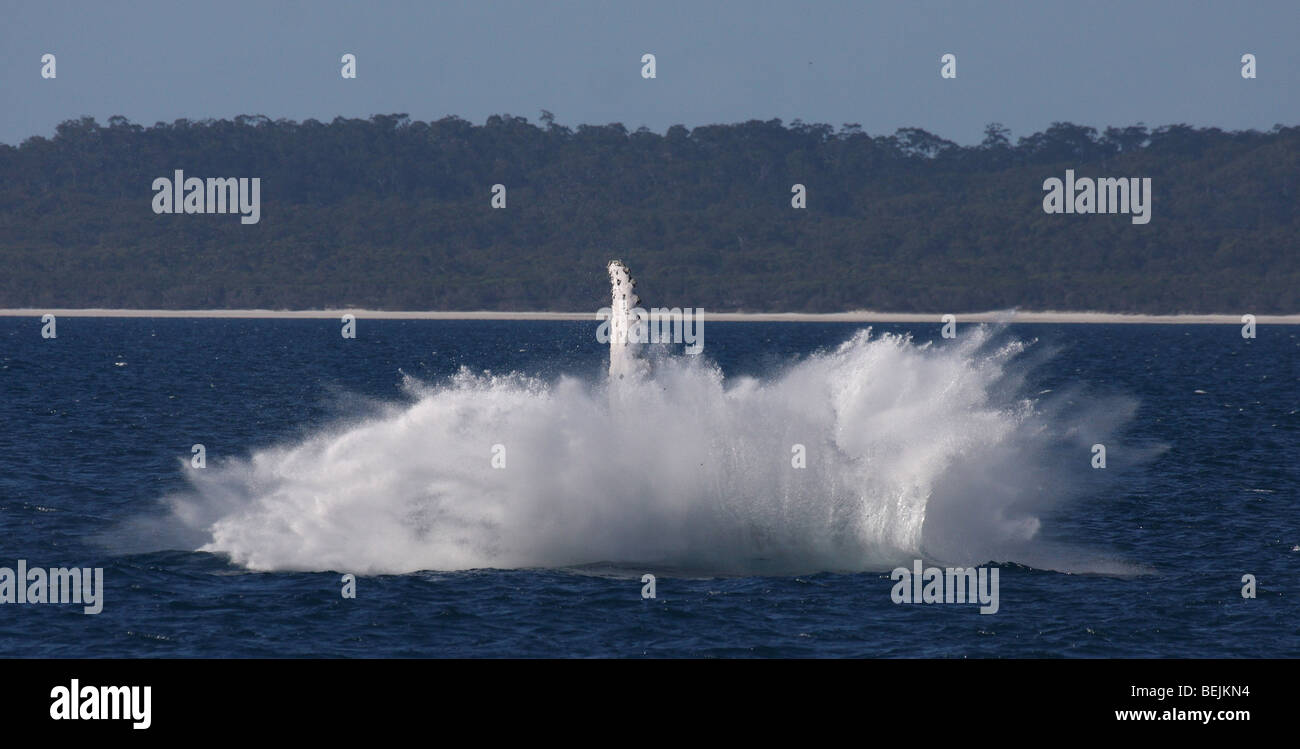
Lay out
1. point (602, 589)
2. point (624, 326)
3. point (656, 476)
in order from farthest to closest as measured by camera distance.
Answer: point (656, 476)
point (624, 326)
point (602, 589)

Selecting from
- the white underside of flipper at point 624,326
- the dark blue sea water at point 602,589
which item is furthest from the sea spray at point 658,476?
the white underside of flipper at point 624,326

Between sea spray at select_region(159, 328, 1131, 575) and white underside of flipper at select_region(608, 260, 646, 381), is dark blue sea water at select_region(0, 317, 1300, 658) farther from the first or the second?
white underside of flipper at select_region(608, 260, 646, 381)

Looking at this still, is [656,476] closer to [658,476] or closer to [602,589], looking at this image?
[658,476]

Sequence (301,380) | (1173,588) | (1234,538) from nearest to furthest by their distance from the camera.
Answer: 1. (1173,588)
2. (1234,538)
3. (301,380)

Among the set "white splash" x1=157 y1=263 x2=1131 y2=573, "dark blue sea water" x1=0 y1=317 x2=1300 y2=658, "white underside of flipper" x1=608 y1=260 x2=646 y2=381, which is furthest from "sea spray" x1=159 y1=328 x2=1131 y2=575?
"white underside of flipper" x1=608 y1=260 x2=646 y2=381

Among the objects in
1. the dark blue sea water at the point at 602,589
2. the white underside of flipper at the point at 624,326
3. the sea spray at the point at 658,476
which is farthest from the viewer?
the sea spray at the point at 658,476

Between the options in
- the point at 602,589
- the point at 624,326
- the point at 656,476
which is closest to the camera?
the point at 602,589

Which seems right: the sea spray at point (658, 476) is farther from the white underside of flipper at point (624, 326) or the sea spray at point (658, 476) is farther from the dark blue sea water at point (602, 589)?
the white underside of flipper at point (624, 326)

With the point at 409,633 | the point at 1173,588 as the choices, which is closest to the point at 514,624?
the point at 409,633

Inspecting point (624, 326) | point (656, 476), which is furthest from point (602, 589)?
point (624, 326)
